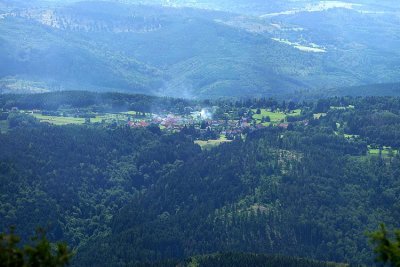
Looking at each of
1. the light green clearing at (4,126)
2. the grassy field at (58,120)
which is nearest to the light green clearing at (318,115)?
the grassy field at (58,120)

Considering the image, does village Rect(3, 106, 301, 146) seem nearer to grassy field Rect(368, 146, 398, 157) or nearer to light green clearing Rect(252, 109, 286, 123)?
light green clearing Rect(252, 109, 286, 123)

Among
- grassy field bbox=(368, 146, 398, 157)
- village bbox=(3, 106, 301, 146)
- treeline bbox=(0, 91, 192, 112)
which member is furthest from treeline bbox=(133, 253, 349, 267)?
treeline bbox=(0, 91, 192, 112)

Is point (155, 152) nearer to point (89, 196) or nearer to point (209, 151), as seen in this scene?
point (209, 151)

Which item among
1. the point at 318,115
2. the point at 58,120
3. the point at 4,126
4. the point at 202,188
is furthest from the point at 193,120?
the point at 202,188

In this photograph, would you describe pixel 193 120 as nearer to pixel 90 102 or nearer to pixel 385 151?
pixel 90 102

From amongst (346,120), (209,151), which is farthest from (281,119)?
(209,151)

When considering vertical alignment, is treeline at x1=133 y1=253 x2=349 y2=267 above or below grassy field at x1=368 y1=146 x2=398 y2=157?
above

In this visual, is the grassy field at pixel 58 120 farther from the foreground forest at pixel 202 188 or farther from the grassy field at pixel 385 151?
the grassy field at pixel 385 151

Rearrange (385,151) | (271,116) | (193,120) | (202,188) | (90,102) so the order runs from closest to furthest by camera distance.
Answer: (202,188) → (385,151) → (193,120) → (271,116) → (90,102)
